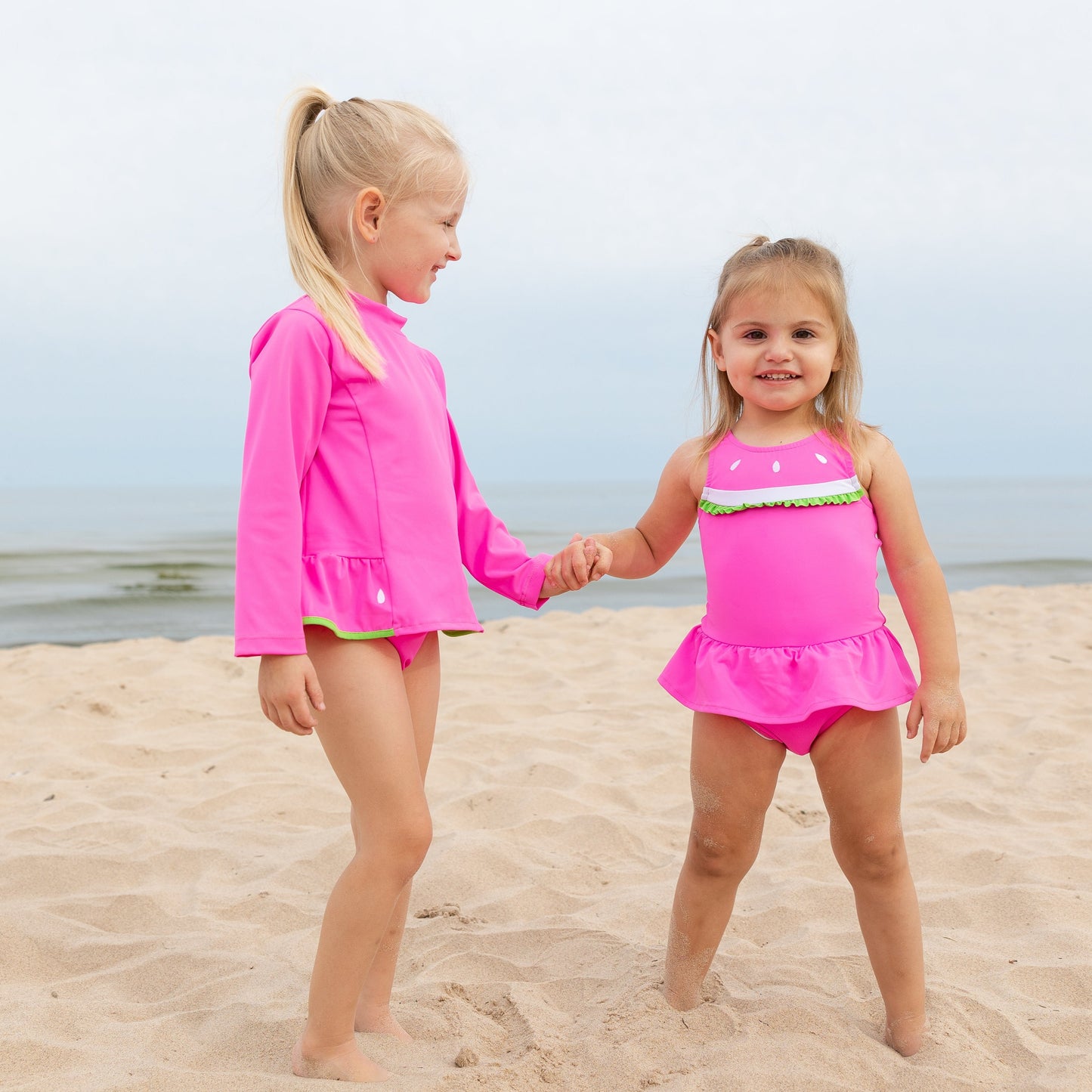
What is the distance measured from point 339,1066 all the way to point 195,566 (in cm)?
1419

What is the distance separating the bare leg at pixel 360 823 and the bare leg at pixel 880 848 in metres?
0.91

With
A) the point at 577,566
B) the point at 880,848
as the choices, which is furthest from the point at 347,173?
the point at 880,848

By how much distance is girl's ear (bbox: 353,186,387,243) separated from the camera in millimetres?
2328

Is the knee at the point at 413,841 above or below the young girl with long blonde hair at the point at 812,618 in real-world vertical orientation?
below

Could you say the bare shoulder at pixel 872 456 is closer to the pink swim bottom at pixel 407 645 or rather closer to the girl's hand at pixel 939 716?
the girl's hand at pixel 939 716

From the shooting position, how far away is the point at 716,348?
8.48 ft

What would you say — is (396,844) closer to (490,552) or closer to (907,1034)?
(490,552)

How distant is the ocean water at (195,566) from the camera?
10727 millimetres

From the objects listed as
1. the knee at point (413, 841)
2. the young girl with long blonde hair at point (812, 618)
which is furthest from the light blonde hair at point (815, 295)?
the knee at point (413, 841)

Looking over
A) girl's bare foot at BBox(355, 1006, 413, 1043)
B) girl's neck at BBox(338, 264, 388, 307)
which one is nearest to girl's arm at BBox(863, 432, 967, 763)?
girl's neck at BBox(338, 264, 388, 307)

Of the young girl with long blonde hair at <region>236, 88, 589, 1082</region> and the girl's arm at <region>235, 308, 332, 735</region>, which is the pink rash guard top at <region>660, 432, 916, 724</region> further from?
the girl's arm at <region>235, 308, 332, 735</region>

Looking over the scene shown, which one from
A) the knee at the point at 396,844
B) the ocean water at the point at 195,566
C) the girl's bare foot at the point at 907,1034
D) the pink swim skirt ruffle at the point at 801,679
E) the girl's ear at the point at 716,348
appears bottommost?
the ocean water at the point at 195,566

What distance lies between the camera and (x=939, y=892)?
322 centimetres

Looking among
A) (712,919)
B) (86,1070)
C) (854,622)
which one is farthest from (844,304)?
(86,1070)
